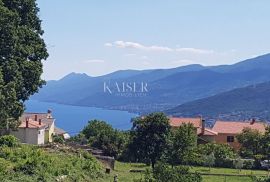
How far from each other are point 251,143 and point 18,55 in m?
32.1

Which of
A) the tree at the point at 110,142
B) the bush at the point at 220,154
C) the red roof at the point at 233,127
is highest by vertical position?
the red roof at the point at 233,127

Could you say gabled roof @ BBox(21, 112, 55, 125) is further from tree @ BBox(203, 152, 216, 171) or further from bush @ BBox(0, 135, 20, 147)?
bush @ BBox(0, 135, 20, 147)

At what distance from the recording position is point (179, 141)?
44.2 m

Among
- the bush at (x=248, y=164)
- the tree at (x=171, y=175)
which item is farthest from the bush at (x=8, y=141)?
the bush at (x=248, y=164)

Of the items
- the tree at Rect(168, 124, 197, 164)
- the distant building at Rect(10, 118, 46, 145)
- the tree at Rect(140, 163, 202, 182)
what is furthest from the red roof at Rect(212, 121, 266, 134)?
the tree at Rect(140, 163, 202, 182)

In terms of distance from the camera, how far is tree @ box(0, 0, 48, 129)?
30.5m

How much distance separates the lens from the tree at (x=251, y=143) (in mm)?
55272

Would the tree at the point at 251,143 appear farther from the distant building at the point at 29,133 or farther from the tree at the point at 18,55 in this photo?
the tree at the point at 18,55

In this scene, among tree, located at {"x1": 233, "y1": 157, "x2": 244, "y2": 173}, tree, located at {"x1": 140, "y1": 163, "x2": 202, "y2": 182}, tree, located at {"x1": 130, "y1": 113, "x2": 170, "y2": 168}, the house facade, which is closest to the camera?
tree, located at {"x1": 140, "y1": 163, "x2": 202, "y2": 182}

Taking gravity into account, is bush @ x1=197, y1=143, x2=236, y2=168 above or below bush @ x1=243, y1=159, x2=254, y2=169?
above

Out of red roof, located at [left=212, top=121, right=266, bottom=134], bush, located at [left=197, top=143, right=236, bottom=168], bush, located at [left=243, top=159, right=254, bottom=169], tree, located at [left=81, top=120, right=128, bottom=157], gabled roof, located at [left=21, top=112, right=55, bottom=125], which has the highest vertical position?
gabled roof, located at [left=21, top=112, right=55, bottom=125]

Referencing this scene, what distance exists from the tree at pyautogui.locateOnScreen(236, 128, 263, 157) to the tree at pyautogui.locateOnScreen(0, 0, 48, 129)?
27.9m

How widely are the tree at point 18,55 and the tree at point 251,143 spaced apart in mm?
27862

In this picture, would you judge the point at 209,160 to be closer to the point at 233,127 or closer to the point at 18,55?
the point at 18,55
